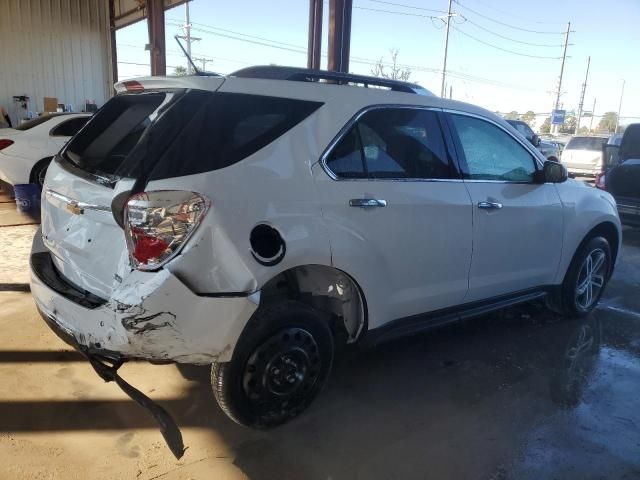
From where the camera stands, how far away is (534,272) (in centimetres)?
417

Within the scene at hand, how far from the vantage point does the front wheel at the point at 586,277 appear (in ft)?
15.1

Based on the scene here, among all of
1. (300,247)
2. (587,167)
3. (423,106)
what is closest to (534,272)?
(423,106)

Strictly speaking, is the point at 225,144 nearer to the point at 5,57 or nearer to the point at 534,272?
the point at 534,272

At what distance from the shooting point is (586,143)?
59.5ft

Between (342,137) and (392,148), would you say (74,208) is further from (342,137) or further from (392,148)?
(392,148)

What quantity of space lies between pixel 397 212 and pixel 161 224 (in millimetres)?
1363

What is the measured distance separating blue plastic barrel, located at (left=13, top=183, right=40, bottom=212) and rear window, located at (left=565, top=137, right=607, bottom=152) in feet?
54.9

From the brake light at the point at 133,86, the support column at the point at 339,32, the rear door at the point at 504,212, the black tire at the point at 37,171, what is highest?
the support column at the point at 339,32

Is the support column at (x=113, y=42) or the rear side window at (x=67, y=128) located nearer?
the rear side window at (x=67, y=128)

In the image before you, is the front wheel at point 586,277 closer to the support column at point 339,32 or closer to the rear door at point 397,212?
the rear door at point 397,212

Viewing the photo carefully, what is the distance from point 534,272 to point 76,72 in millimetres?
16533

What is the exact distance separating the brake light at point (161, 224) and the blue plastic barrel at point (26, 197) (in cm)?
693

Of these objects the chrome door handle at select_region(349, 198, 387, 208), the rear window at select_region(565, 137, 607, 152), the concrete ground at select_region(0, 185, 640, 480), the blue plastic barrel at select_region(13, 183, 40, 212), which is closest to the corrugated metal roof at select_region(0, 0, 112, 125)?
the blue plastic barrel at select_region(13, 183, 40, 212)

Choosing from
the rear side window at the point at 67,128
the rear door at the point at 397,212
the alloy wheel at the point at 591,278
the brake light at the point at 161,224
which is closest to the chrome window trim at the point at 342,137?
the rear door at the point at 397,212
